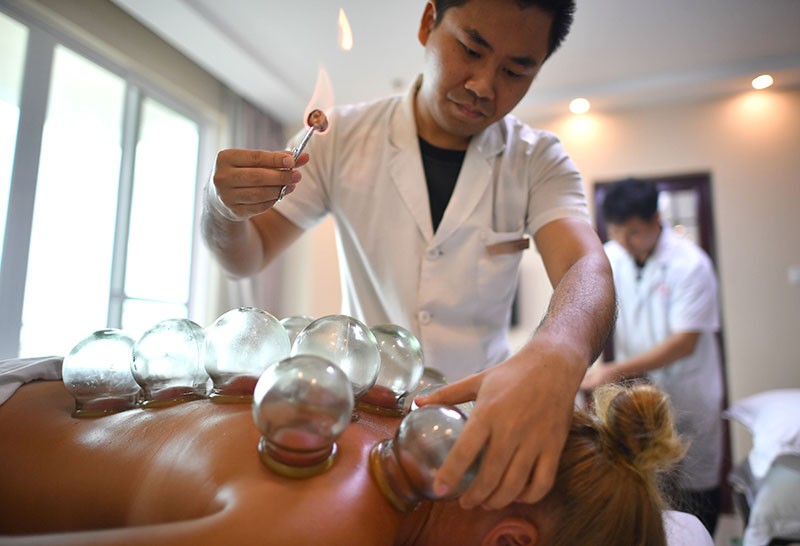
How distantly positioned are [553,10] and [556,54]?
8.59 feet

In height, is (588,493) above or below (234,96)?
below

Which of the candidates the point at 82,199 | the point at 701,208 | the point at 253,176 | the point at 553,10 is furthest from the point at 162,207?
the point at 701,208

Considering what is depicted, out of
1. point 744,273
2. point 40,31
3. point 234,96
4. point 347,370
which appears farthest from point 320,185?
point 744,273

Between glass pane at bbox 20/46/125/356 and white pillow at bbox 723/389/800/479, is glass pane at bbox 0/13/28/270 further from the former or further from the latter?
white pillow at bbox 723/389/800/479

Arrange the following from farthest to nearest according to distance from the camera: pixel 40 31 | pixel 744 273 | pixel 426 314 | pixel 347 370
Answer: pixel 744 273, pixel 40 31, pixel 426 314, pixel 347 370

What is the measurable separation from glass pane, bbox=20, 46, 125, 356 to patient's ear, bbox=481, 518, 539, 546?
8.79 feet

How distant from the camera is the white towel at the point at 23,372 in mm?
871

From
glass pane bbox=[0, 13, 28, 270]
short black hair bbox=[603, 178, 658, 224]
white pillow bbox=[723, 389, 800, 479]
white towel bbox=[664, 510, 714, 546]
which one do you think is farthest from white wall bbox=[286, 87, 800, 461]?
glass pane bbox=[0, 13, 28, 270]

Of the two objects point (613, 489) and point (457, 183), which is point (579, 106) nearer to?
point (457, 183)

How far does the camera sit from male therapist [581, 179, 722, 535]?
2.34 meters

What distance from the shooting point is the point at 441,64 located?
3.82 feet

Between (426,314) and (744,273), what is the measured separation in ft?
10.9

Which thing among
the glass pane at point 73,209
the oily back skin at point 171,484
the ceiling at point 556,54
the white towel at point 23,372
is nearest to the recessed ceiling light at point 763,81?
the ceiling at point 556,54

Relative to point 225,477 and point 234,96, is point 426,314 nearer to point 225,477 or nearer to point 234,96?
point 225,477
